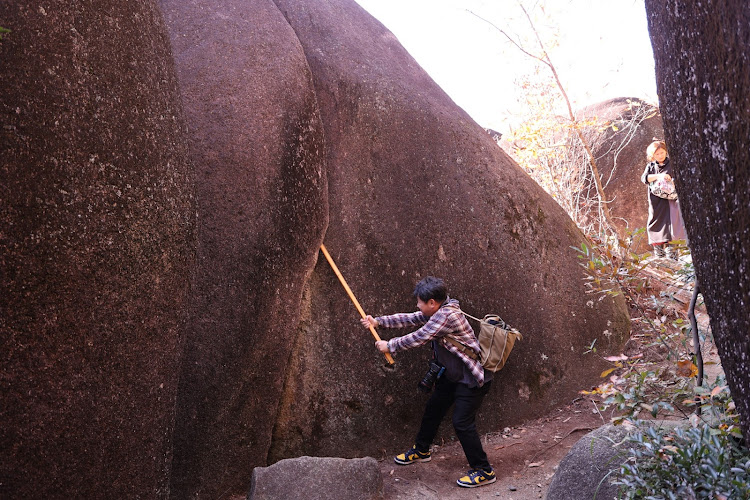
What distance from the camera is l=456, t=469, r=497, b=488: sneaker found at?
4.38 meters

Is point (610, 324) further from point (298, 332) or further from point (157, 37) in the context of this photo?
point (157, 37)

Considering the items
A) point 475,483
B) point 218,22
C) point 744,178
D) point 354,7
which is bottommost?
point 475,483

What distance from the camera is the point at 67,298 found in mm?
2338

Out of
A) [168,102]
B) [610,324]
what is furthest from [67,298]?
[610,324]

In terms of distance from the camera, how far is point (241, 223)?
4.02 metres

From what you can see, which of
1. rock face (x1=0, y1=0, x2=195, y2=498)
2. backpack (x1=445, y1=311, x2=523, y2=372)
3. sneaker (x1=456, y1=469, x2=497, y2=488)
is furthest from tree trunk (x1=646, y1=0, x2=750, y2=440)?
sneaker (x1=456, y1=469, x2=497, y2=488)

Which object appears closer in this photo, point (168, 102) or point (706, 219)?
point (706, 219)

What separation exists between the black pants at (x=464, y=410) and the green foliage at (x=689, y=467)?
81.5 inches

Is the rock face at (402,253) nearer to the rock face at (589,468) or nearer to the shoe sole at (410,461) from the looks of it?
the shoe sole at (410,461)

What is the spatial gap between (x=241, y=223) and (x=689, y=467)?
287 centimetres

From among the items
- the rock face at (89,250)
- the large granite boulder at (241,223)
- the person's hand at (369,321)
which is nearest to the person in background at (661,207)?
the person's hand at (369,321)

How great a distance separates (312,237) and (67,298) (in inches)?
90.9

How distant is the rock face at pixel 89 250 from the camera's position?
2.19m

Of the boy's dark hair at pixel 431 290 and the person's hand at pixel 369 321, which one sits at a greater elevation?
the boy's dark hair at pixel 431 290
